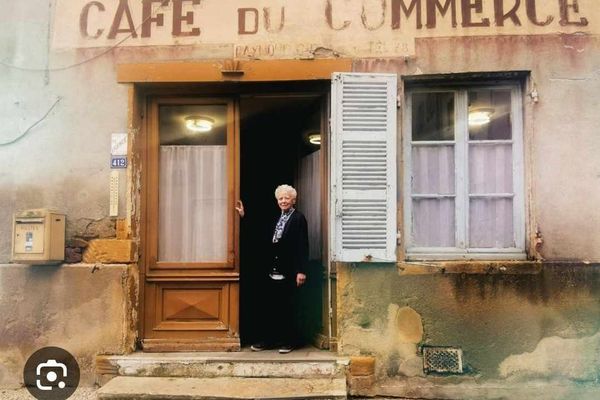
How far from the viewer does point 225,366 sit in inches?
211

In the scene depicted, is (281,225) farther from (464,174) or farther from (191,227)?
(464,174)

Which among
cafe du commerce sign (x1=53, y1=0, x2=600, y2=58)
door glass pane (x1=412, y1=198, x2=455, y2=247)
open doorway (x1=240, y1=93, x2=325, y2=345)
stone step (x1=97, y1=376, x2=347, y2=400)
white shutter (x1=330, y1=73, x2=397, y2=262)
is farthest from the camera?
open doorway (x1=240, y1=93, x2=325, y2=345)

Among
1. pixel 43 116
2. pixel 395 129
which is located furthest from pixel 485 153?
pixel 43 116

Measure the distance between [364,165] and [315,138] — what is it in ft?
2.90

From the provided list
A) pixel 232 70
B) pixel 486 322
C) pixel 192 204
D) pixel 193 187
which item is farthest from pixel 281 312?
pixel 232 70

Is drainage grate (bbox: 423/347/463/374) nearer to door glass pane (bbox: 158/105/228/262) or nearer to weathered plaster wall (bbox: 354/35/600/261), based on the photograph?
weathered plaster wall (bbox: 354/35/600/261)

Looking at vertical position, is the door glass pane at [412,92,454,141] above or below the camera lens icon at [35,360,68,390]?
above

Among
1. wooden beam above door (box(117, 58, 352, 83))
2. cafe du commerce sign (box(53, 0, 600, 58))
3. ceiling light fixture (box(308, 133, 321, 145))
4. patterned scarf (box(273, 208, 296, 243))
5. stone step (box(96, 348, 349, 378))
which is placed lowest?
stone step (box(96, 348, 349, 378))

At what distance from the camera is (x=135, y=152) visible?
18.7ft

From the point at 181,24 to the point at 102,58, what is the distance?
31.6 inches

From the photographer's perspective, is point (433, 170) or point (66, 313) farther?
point (433, 170)

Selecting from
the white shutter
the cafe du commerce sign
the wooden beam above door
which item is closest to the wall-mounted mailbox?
the wooden beam above door

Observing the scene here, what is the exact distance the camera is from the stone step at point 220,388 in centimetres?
487

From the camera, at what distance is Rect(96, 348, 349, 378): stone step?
5.32 m
